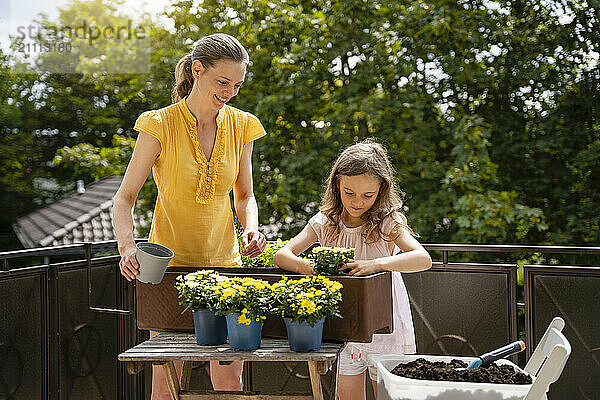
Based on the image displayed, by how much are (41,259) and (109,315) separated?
7.66 metres

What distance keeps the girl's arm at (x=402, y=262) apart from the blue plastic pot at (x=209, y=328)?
0.35 metres

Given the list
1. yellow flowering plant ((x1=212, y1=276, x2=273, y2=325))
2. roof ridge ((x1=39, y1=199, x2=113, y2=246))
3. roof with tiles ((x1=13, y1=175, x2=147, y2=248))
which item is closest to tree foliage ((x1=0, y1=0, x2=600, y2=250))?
roof with tiles ((x1=13, y1=175, x2=147, y2=248))

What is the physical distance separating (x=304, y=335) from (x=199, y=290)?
29cm

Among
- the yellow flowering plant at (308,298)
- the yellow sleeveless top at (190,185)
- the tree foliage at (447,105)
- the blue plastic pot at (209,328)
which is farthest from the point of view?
the tree foliage at (447,105)

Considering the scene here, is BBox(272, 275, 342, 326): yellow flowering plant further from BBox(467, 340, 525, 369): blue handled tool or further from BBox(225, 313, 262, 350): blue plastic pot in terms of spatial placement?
BBox(467, 340, 525, 369): blue handled tool

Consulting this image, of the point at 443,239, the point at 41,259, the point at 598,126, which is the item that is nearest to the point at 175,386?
the point at 443,239

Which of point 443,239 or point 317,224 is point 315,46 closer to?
point 443,239

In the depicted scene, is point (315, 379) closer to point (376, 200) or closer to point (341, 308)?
point (341, 308)

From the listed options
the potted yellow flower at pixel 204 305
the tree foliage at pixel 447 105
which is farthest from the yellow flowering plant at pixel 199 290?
the tree foliage at pixel 447 105

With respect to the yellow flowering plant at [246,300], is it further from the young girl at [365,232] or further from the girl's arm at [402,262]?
the young girl at [365,232]

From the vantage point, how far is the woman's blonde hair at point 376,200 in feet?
7.22

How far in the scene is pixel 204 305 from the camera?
1.76 meters

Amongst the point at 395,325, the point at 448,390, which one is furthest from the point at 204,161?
the point at 448,390

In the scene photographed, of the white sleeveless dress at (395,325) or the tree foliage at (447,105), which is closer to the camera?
the white sleeveless dress at (395,325)
